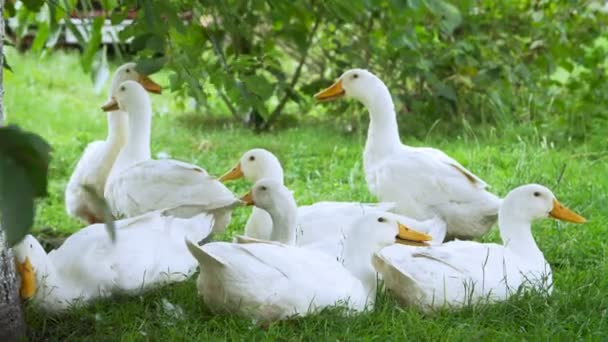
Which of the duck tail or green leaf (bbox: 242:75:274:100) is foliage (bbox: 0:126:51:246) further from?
green leaf (bbox: 242:75:274:100)

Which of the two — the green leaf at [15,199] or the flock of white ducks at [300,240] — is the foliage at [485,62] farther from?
the green leaf at [15,199]

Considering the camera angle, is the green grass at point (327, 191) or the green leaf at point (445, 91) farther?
the green leaf at point (445, 91)

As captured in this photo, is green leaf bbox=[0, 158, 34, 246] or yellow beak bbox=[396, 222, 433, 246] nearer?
green leaf bbox=[0, 158, 34, 246]

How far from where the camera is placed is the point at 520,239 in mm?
4277

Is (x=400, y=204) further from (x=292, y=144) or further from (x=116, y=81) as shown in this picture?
(x=292, y=144)

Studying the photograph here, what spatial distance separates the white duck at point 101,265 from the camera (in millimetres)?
3752

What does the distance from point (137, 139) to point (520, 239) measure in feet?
7.77

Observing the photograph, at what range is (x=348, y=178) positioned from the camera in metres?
6.89

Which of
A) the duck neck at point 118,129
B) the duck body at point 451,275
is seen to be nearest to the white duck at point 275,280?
the duck body at point 451,275

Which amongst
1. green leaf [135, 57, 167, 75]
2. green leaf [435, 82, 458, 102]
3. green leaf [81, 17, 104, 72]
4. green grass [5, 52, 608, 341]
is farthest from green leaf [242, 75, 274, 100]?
green leaf [435, 82, 458, 102]

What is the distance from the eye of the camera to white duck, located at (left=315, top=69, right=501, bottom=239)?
4914mm

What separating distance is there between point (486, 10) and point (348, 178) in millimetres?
2498

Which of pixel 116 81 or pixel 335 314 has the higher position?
pixel 116 81

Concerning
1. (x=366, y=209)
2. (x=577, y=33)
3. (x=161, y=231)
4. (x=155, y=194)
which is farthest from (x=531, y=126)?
(x=161, y=231)
